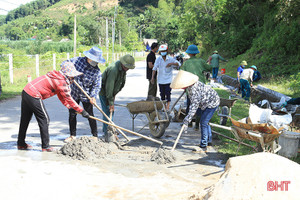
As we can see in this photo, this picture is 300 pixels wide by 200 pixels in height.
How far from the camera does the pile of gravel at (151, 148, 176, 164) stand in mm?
5655

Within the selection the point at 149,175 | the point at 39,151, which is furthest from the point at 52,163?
the point at 149,175

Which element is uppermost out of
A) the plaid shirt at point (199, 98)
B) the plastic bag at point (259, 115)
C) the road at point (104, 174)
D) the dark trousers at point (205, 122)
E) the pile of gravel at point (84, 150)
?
the plaid shirt at point (199, 98)

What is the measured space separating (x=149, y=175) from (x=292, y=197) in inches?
96.1

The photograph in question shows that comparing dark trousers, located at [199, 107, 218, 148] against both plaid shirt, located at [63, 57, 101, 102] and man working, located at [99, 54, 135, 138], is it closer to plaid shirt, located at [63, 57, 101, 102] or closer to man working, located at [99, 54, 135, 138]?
man working, located at [99, 54, 135, 138]

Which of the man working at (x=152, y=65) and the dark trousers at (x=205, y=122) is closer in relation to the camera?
the dark trousers at (x=205, y=122)

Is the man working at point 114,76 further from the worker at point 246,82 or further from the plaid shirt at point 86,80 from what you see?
the worker at point 246,82

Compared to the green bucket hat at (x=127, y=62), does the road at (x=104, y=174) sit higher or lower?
lower

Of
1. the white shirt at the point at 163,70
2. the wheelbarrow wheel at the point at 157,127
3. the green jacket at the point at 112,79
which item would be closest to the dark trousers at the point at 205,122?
the wheelbarrow wheel at the point at 157,127

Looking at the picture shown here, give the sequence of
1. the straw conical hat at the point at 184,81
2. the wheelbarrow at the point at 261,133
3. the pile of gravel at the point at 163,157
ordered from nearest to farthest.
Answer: the wheelbarrow at the point at 261,133 → the pile of gravel at the point at 163,157 → the straw conical hat at the point at 184,81

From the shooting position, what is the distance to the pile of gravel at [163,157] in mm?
5655

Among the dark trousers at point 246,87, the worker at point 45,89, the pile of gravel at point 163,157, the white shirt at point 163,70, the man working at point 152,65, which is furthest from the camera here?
the dark trousers at point 246,87

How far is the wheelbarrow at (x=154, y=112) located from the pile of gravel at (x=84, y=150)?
4.22 feet

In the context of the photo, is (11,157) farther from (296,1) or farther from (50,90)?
(296,1)

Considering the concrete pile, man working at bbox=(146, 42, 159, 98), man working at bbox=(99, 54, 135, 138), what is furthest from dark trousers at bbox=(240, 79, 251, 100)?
the concrete pile
